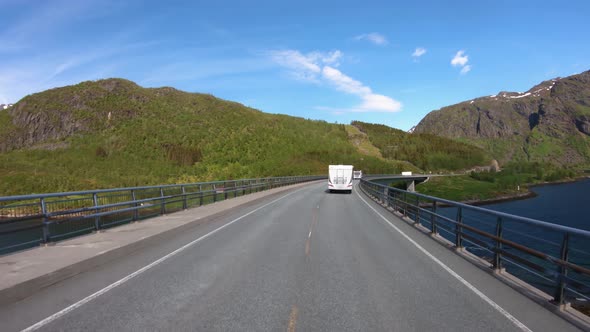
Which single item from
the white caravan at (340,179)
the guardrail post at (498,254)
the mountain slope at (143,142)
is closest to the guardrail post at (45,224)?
the guardrail post at (498,254)

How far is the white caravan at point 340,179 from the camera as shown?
38875 mm

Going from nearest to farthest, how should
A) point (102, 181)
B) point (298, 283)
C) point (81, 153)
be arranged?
point (298, 283)
point (102, 181)
point (81, 153)

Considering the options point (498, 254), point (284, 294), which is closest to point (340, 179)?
point (498, 254)

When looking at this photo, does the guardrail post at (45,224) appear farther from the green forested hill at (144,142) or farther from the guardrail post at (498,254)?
the green forested hill at (144,142)

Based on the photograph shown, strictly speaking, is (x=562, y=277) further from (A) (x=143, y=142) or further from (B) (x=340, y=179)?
(A) (x=143, y=142)

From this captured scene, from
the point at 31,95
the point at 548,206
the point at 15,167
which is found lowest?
the point at 548,206

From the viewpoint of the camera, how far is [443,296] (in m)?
6.12

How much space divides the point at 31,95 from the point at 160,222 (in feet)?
567

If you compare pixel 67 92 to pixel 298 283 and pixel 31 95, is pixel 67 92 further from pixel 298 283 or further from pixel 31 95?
pixel 298 283

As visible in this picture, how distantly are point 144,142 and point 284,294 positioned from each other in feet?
424

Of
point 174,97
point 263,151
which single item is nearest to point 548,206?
Result: point 263,151

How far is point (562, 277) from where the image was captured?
218 inches

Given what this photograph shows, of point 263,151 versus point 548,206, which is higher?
point 263,151

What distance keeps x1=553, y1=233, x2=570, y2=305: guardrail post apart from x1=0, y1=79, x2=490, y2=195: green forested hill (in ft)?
263
